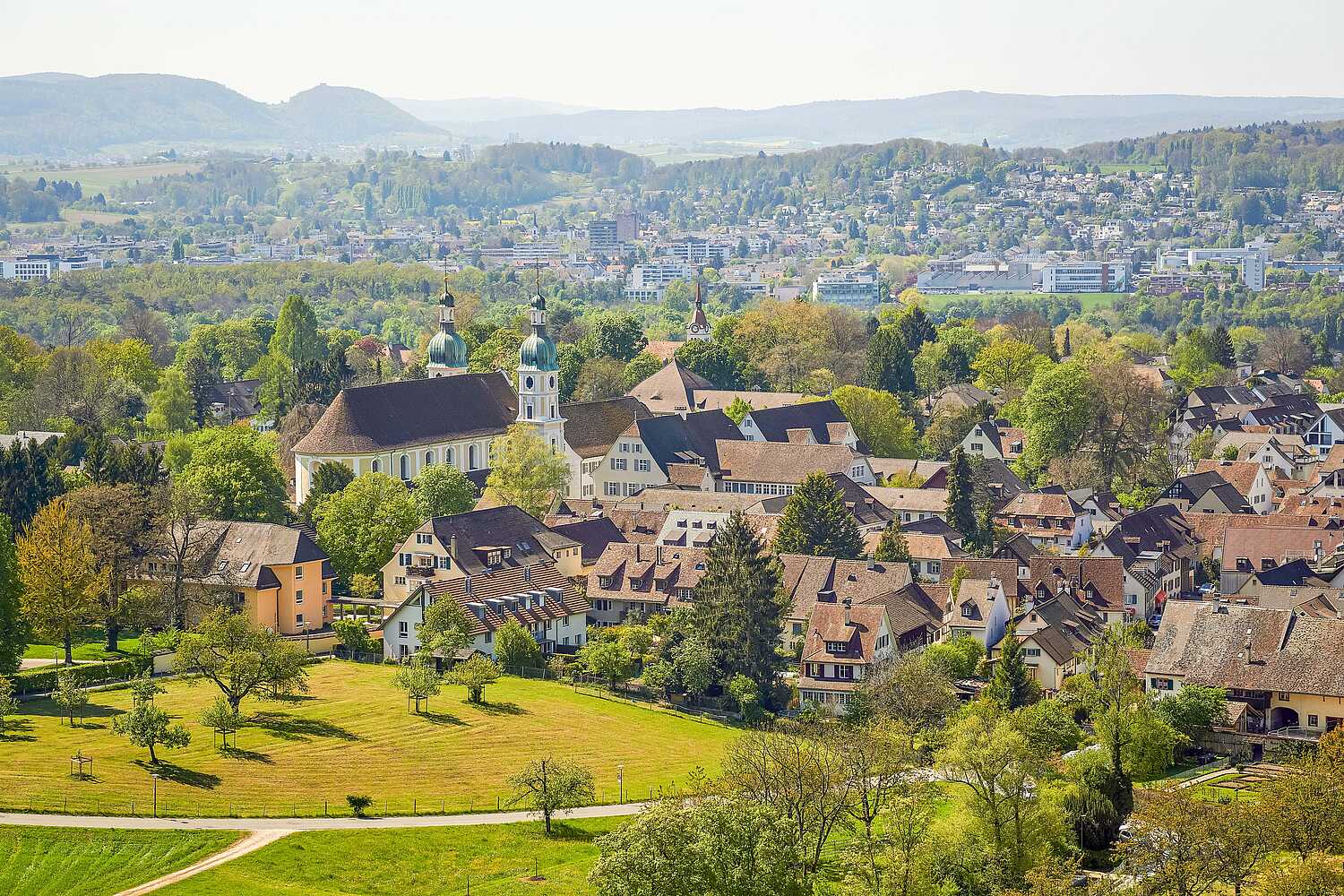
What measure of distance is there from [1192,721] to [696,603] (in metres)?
16.4

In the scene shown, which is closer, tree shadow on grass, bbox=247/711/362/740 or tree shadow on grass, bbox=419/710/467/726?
tree shadow on grass, bbox=247/711/362/740

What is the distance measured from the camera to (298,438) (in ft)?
331

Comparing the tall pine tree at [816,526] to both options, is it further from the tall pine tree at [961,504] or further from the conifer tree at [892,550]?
the tall pine tree at [961,504]

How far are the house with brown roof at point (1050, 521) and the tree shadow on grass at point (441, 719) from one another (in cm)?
3580

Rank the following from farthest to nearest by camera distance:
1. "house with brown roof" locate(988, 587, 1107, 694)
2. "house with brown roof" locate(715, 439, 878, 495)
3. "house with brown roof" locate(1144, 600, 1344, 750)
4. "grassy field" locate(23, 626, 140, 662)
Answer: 1. "house with brown roof" locate(715, 439, 878, 495)
2. "grassy field" locate(23, 626, 140, 662)
3. "house with brown roof" locate(988, 587, 1107, 694)
4. "house with brown roof" locate(1144, 600, 1344, 750)

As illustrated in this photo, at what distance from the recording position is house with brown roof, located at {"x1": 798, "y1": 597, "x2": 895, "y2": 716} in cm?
6456

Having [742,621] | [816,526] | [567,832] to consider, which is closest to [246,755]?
[567,832]

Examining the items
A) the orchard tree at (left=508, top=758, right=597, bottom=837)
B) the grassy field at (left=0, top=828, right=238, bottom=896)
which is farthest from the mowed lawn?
the grassy field at (left=0, top=828, right=238, bottom=896)

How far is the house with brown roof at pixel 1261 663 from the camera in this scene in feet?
201

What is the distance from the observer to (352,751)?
57.3 meters

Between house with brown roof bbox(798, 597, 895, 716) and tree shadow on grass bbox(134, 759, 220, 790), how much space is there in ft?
63.9

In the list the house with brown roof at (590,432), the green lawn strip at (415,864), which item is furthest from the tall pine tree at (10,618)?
the house with brown roof at (590,432)

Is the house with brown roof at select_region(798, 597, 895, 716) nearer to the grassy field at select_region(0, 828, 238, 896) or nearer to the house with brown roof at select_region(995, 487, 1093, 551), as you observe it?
the grassy field at select_region(0, 828, 238, 896)

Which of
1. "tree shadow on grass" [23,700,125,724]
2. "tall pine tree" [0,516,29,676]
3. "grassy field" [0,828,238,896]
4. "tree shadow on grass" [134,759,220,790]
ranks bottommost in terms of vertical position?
"tree shadow on grass" [134,759,220,790]
